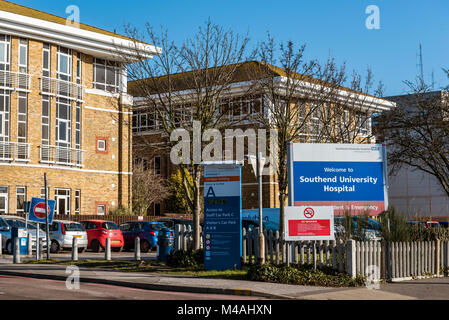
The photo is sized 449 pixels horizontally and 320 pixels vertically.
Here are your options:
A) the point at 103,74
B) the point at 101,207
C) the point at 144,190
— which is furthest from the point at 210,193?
the point at 144,190

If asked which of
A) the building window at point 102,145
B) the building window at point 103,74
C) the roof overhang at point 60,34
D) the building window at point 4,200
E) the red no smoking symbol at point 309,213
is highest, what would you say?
the roof overhang at point 60,34

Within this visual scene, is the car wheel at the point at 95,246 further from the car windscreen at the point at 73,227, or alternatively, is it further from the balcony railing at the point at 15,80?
the balcony railing at the point at 15,80

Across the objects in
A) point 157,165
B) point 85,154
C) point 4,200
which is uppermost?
point 157,165

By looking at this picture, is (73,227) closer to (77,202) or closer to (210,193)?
(77,202)

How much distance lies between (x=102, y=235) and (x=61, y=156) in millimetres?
11451

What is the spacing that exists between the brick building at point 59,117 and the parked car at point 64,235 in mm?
9064

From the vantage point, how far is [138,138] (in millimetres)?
57125

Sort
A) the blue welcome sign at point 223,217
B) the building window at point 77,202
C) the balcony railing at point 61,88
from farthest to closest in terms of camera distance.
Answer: the building window at point 77,202, the balcony railing at point 61,88, the blue welcome sign at point 223,217

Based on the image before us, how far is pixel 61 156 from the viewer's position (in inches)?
1543

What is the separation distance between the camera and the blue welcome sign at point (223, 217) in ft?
55.8

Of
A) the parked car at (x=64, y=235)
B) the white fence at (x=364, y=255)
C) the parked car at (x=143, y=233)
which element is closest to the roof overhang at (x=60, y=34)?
the parked car at (x=143, y=233)

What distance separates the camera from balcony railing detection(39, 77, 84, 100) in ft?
126

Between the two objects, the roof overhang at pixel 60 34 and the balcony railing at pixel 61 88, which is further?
the balcony railing at pixel 61 88
